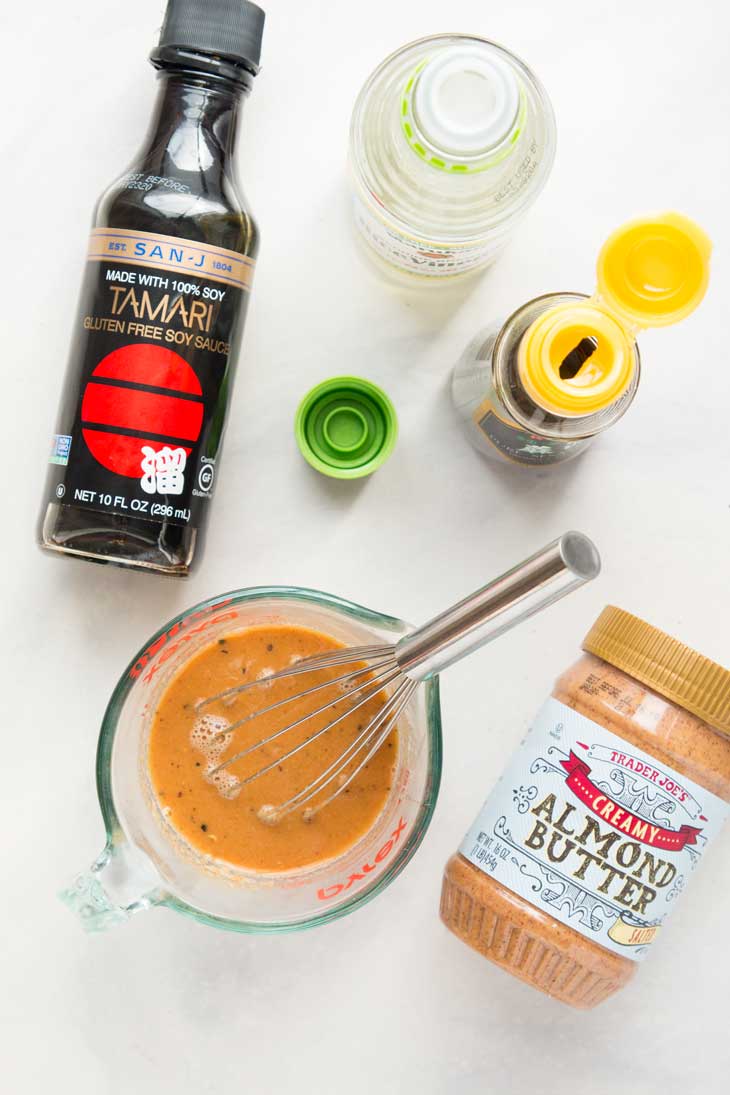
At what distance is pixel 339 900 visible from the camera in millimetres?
757

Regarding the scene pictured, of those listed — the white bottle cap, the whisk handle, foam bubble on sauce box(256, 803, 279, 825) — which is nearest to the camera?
the whisk handle

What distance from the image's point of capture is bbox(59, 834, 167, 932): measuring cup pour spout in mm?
720

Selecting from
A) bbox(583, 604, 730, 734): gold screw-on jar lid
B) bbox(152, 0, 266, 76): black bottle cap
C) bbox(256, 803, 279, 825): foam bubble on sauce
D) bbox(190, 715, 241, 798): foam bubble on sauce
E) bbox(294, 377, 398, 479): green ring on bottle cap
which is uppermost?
bbox(152, 0, 266, 76): black bottle cap

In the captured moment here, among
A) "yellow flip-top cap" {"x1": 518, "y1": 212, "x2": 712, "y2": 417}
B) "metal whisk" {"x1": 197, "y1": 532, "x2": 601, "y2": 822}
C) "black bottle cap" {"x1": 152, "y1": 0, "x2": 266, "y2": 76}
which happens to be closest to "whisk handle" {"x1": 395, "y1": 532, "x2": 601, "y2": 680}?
"metal whisk" {"x1": 197, "y1": 532, "x2": 601, "y2": 822}

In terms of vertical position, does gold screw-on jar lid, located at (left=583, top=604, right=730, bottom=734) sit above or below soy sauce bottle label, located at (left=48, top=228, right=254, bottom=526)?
below

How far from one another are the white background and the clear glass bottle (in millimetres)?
120

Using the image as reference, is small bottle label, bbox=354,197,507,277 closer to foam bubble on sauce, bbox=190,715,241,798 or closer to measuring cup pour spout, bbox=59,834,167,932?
foam bubble on sauce, bbox=190,715,241,798

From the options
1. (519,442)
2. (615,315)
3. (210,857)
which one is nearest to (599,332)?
(615,315)

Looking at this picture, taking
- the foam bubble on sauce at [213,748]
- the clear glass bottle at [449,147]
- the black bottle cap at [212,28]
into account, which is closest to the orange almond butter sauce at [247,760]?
the foam bubble on sauce at [213,748]

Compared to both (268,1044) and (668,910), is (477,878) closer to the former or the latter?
(668,910)

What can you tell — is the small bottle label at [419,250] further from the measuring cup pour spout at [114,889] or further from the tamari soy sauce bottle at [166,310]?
the measuring cup pour spout at [114,889]

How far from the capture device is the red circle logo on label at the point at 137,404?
0.72m

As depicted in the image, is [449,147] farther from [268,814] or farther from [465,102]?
[268,814]

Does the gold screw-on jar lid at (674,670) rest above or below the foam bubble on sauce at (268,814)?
above
